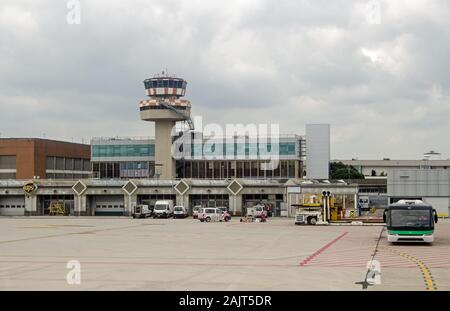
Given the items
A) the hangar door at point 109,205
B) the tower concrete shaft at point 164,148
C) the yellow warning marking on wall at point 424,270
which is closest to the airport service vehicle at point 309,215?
the yellow warning marking on wall at point 424,270

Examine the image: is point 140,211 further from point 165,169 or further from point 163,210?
point 165,169

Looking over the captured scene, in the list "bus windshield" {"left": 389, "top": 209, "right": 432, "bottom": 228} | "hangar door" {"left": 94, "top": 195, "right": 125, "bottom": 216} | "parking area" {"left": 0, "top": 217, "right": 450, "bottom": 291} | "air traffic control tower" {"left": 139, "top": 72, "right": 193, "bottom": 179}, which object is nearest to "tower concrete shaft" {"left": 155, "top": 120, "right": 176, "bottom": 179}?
"air traffic control tower" {"left": 139, "top": 72, "right": 193, "bottom": 179}

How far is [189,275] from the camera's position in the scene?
2656cm

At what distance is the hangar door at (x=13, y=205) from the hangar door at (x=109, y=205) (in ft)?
39.2

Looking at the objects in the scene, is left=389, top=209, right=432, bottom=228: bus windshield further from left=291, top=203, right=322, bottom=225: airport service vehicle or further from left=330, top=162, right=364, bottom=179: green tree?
left=330, top=162, right=364, bottom=179: green tree

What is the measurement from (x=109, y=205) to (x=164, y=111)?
20.5 meters

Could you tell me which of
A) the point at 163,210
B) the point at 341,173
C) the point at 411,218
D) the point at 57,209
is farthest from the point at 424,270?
the point at 341,173

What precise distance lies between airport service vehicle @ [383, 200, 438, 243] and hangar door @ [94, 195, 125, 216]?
73024 millimetres

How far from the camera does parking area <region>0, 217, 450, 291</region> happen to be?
23.9 metres

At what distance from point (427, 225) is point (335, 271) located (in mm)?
17869

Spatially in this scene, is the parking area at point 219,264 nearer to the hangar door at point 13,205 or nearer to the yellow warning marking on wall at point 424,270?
the yellow warning marking on wall at point 424,270

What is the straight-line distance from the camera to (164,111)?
Result: 12388cm

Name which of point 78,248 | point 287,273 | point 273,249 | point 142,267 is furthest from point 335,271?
point 78,248
